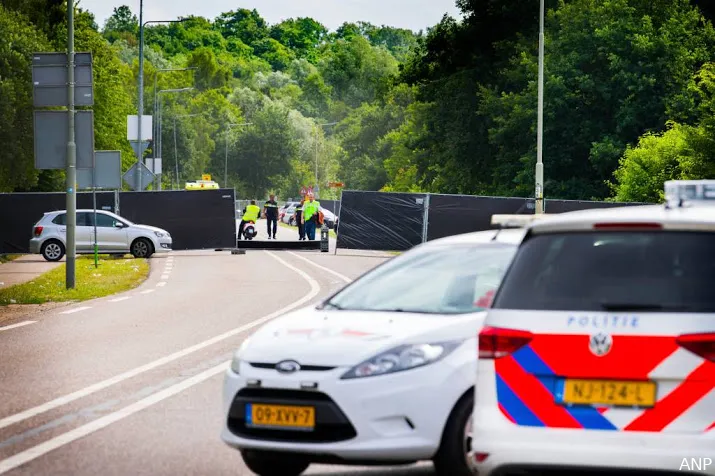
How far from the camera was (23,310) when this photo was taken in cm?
2162

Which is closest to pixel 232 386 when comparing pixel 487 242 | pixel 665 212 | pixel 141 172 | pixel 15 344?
pixel 487 242

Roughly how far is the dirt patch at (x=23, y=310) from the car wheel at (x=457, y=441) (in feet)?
42.0

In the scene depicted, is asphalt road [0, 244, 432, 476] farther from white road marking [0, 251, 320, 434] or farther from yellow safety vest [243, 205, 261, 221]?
yellow safety vest [243, 205, 261, 221]

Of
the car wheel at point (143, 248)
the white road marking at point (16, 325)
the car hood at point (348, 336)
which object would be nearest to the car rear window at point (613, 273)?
the car hood at point (348, 336)

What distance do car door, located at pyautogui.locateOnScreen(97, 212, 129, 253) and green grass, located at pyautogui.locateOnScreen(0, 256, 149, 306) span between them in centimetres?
241

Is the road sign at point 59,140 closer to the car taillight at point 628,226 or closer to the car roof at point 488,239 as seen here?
the car roof at point 488,239

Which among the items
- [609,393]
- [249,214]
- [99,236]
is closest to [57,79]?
[99,236]

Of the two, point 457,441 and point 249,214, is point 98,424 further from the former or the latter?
point 249,214

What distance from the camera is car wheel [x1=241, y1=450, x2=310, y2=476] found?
7.96 metres

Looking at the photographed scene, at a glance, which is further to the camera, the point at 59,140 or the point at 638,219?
the point at 59,140

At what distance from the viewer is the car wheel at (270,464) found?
7957 mm

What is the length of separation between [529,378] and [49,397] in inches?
250

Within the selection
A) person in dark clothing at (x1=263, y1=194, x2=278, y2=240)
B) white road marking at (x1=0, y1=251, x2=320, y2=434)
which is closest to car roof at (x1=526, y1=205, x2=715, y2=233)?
white road marking at (x1=0, y1=251, x2=320, y2=434)

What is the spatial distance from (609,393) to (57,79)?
22.0 metres
